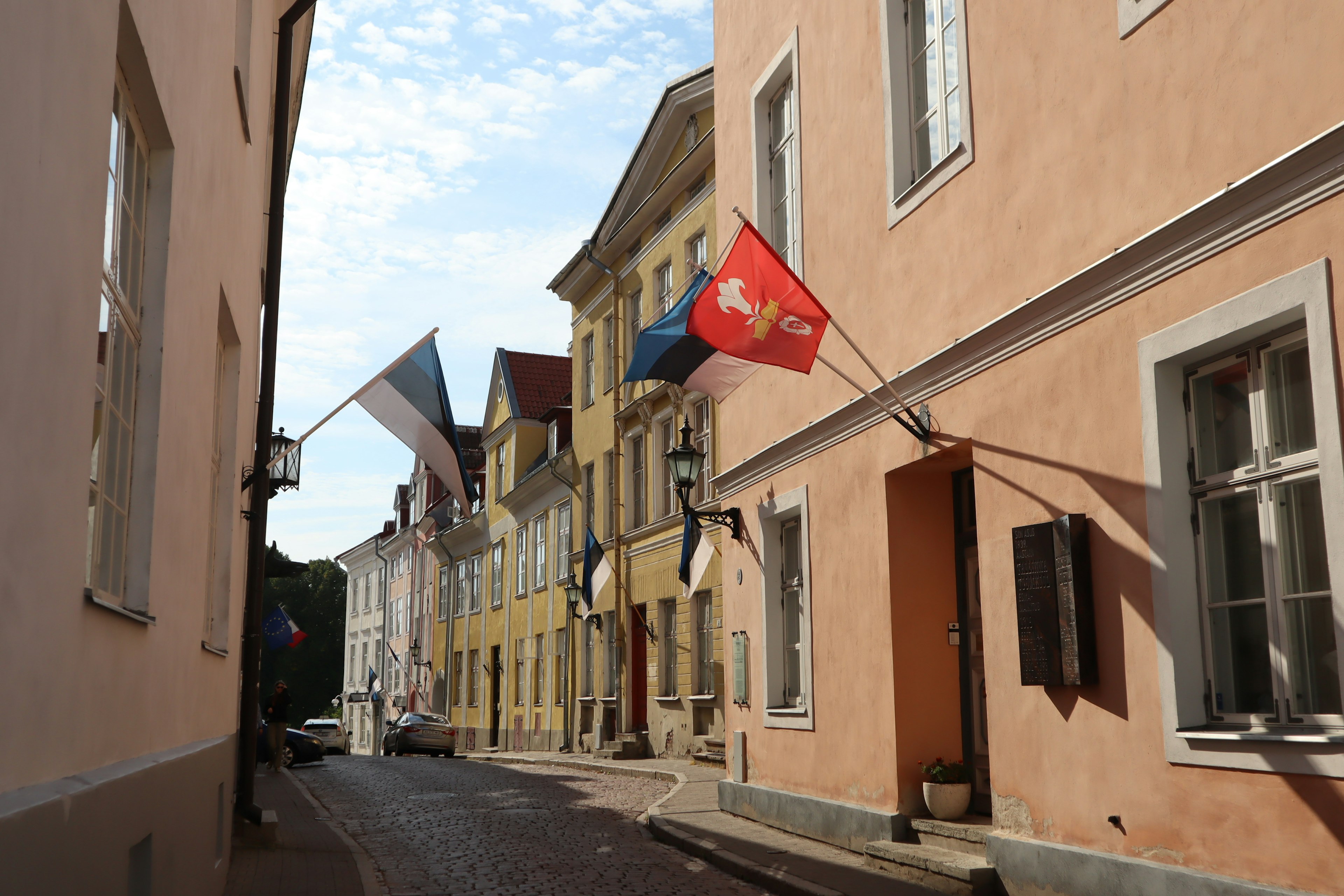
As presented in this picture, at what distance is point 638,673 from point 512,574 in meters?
11.5

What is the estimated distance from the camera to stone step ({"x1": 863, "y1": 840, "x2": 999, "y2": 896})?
26.5 ft

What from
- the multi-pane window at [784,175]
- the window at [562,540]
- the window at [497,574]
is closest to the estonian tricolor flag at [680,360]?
the multi-pane window at [784,175]

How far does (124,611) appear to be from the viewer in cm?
442

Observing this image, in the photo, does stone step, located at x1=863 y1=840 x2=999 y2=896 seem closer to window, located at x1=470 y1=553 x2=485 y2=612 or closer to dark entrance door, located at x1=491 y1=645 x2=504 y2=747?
dark entrance door, located at x1=491 y1=645 x2=504 y2=747

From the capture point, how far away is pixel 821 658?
38.1 feet

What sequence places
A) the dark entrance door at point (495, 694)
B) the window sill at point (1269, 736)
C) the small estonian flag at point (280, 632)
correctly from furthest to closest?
the dark entrance door at point (495, 694)
the small estonian flag at point (280, 632)
the window sill at point (1269, 736)

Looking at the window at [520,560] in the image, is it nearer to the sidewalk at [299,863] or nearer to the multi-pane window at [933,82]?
the sidewalk at [299,863]

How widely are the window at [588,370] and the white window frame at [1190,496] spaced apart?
79.3ft

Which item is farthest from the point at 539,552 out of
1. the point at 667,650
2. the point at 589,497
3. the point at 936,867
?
the point at 936,867

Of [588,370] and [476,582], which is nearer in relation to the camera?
[588,370]

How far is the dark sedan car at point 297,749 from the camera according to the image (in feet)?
92.3

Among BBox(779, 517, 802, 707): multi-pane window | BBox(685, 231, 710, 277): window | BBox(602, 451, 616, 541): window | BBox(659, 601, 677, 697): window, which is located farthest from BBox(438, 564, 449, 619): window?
BBox(779, 517, 802, 707): multi-pane window

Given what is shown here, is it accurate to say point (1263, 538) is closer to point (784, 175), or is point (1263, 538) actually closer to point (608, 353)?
point (784, 175)

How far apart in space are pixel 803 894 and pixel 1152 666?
3.20 meters
